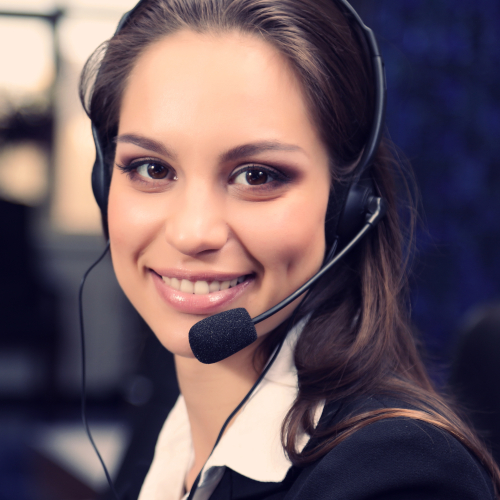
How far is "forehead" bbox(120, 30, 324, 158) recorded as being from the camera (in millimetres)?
734

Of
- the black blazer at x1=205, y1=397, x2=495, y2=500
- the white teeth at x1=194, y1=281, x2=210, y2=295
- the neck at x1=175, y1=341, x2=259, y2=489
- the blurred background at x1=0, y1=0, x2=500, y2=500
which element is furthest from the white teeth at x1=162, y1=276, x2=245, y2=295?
the blurred background at x1=0, y1=0, x2=500, y2=500

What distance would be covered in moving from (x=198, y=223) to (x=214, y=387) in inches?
12.6

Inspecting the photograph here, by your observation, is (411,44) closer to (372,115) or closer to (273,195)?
(372,115)

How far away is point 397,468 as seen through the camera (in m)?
0.63

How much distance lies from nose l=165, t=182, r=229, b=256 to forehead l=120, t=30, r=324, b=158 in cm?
9

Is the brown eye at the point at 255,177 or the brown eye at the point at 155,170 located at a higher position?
the brown eye at the point at 255,177

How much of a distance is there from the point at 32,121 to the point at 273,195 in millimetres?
2964

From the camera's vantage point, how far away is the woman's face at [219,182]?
2.42 feet

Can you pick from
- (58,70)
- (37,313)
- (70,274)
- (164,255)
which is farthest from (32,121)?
(164,255)

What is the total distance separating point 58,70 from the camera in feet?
10.8

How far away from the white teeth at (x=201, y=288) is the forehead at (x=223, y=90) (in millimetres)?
220

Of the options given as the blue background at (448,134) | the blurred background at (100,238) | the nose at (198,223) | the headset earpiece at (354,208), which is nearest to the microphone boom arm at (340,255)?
the headset earpiece at (354,208)

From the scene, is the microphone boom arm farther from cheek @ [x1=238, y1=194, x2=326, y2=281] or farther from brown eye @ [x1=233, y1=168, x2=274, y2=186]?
brown eye @ [x1=233, y1=168, x2=274, y2=186]

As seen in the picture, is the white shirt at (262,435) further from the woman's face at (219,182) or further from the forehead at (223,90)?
the forehead at (223,90)
